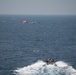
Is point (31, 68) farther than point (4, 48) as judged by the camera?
No

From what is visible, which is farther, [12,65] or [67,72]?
[12,65]

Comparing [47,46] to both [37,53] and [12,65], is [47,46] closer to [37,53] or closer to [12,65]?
[37,53]

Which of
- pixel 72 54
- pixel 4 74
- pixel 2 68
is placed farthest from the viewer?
pixel 72 54

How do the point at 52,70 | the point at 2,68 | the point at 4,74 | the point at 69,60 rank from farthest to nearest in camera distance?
the point at 69,60 → the point at 2,68 → the point at 4,74 → the point at 52,70

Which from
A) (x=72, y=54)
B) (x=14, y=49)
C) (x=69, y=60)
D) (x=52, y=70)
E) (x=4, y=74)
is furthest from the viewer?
(x=14, y=49)

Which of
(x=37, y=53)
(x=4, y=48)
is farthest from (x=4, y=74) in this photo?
(x=4, y=48)

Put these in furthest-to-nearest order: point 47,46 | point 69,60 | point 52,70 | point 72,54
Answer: point 47,46, point 72,54, point 69,60, point 52,70

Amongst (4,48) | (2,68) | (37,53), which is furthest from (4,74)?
(4,48)

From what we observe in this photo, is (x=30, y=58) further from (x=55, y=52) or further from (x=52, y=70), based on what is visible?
(x=52, y=70)
